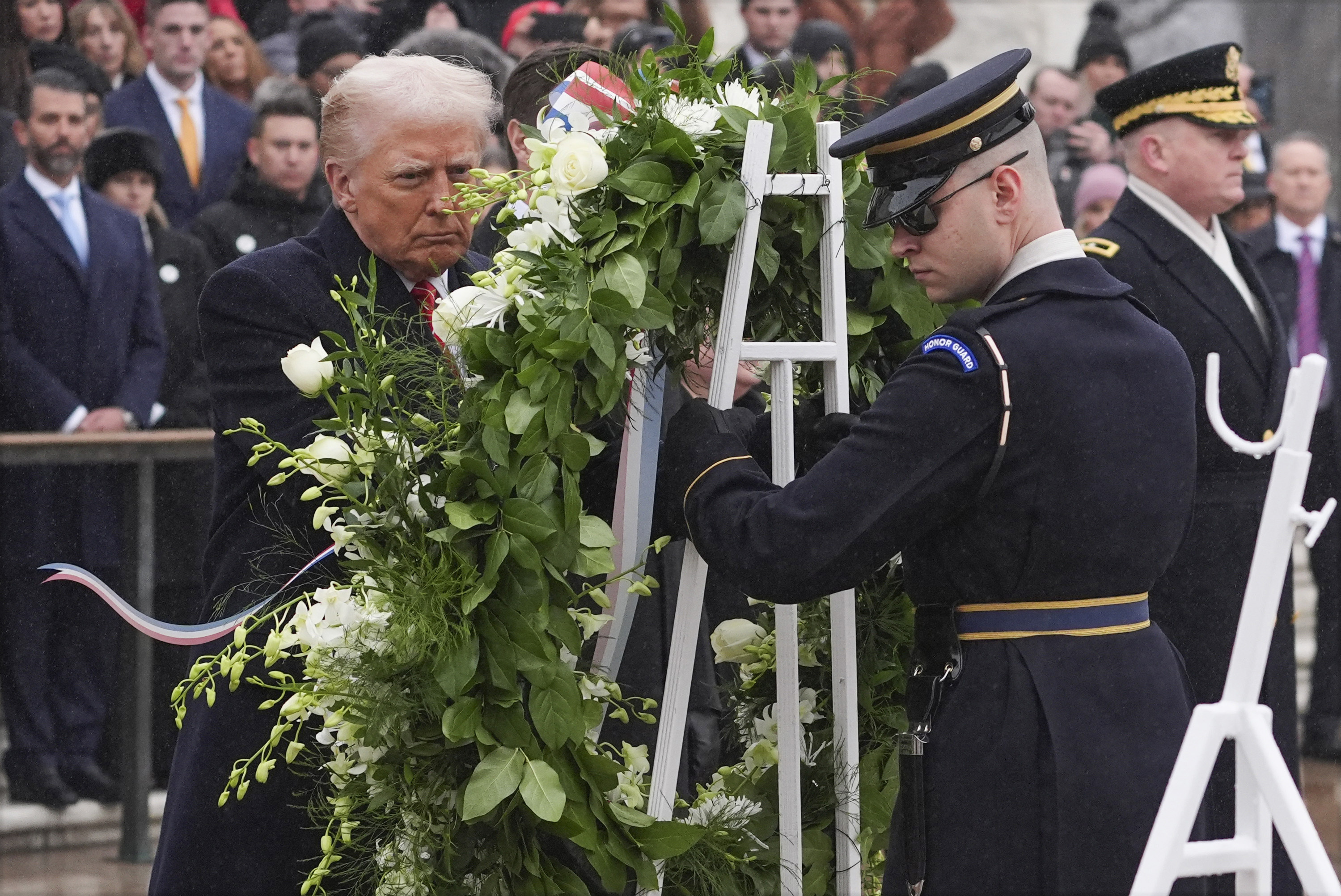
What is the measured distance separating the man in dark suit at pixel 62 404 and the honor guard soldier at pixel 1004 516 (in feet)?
12.0

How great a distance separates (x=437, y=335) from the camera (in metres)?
2.57

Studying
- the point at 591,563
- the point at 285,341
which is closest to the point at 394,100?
the point at 285,341

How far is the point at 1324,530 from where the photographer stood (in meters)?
7.49

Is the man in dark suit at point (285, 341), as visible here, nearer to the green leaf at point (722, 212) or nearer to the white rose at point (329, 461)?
the white rose at point (329, 461)

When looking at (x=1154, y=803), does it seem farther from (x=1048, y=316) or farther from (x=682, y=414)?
(x=682, y=414)

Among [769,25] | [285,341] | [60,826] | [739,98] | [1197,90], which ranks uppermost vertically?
[769,25]

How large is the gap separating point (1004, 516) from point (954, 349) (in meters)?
0.23

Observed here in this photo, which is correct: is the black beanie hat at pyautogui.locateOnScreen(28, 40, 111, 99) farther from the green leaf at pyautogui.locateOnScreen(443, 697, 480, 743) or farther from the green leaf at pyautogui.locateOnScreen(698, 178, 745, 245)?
the green leaf at pyautogui.locateOnScreen(443, 697, 480, 743)

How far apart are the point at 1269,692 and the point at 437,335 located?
7.92 feet

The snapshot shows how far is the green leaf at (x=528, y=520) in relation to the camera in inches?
95.5

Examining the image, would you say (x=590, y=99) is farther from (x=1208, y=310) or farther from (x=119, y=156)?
(x=119, y=156)

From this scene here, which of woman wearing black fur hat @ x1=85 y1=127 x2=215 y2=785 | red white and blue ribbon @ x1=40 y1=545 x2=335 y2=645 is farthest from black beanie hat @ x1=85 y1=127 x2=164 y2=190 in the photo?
red white and blue ribbon @ x1=40 y1=545 x2=335 y2=645

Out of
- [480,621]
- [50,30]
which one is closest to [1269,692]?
[480,621]

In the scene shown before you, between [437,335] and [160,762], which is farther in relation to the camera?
[160,762]
